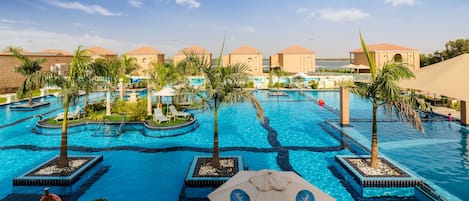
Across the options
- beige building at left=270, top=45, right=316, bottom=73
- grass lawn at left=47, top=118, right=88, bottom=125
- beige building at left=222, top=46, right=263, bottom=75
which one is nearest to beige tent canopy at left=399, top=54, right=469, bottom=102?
grass lawn at left=47, top=118, right=88, bottom=125

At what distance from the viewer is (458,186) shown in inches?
260

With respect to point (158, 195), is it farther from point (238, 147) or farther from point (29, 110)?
point (29, 110)

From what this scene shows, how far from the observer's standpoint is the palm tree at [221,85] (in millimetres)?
6797

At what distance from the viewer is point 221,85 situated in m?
6.98

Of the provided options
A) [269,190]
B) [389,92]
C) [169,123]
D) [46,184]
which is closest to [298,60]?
[169,123]

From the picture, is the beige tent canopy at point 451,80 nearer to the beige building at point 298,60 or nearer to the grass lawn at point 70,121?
the grass lawn at point 70,121

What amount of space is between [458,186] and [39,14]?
26852 mm

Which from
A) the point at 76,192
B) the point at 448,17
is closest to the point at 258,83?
the point at 448,17

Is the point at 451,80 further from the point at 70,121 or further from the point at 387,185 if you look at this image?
the point at 70,121

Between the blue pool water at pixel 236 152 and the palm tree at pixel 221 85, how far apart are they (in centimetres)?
215

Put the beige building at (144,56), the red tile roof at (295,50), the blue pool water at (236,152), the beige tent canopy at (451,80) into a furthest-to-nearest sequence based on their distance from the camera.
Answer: the red tile roof at (295,50), the beige building at (144,56), the blue pool water at (236,152), the beige tent canopy at (451,80)

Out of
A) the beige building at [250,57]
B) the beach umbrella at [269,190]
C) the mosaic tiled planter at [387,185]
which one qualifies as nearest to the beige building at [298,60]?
the beige building at [250,57]

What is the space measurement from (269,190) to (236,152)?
570 centimetres

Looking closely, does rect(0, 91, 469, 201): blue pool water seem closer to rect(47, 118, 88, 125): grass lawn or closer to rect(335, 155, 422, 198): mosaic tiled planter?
rect(335, 155, 422, 198): mosaic tiled planter
